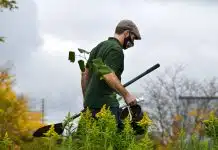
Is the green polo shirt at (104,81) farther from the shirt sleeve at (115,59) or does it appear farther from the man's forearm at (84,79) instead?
the man's forearm at (84,79)

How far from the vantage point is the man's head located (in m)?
6.94

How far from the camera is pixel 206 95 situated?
42.3 m

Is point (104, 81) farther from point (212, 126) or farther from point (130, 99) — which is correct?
point (212, 126)

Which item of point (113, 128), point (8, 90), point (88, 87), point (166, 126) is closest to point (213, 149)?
point (113, 128)

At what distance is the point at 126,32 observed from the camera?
22.7 ft

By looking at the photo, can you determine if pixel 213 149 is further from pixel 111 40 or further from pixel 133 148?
pixel 111 40

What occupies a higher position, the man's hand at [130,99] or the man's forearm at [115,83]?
the man's forearm at [115,83]

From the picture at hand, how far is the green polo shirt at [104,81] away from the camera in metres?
6.63

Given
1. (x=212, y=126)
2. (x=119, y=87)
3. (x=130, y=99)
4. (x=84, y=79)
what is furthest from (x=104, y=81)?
(x=212, y=126)

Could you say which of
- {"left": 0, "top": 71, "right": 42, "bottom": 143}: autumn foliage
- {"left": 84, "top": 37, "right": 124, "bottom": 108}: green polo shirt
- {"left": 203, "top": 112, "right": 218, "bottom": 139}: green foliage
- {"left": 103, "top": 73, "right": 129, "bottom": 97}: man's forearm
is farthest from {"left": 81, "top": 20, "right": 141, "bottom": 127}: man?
{"left": 0, "top": 71, "right": 42, "bottom": 143}: autumn foliage

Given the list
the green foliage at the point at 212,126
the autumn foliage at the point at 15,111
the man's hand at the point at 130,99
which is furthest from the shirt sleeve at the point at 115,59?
the autumn foliage at the point at 15,111

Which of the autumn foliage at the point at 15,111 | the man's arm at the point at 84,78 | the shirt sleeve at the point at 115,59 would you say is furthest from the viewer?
Answer: the autumn foliage at the point at 15,111

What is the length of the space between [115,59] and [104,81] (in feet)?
0.69

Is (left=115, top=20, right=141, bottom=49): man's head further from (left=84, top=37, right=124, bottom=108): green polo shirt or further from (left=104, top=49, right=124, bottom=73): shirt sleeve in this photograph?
(left=104, top=49, right=124, bottom=73): shirt sleeve
